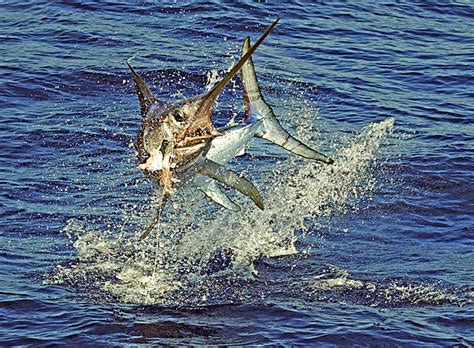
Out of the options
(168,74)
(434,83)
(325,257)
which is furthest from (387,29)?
(325,257)

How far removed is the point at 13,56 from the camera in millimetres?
14523

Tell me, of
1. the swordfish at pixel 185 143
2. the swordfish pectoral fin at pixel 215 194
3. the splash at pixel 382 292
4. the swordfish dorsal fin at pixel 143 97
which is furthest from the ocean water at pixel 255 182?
the swordfish dorsal fin at pixel 143 97

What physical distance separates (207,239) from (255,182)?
1496mm

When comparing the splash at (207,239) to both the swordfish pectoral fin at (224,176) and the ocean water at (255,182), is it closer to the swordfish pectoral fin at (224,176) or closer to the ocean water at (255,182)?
the ocean water at (255,182)

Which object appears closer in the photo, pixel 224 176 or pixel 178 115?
pixel 178 115

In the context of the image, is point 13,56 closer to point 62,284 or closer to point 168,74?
point 168,74

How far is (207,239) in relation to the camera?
9.41 meters

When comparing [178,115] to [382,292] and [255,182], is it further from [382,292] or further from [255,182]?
[255,182]

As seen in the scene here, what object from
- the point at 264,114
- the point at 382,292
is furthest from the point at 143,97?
the point at 382,292

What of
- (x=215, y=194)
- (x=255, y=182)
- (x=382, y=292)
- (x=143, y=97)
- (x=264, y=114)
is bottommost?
(x=382, y=292)

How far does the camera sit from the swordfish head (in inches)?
254

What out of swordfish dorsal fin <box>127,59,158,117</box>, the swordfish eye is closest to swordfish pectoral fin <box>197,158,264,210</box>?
the swordfish eye

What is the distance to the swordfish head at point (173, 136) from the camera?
646 cm

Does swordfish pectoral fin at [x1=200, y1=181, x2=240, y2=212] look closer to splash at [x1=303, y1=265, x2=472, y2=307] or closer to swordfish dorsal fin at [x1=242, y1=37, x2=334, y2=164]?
swordfish dorsal fin at [x1=242, y1=37, x2=334, y2=164]
